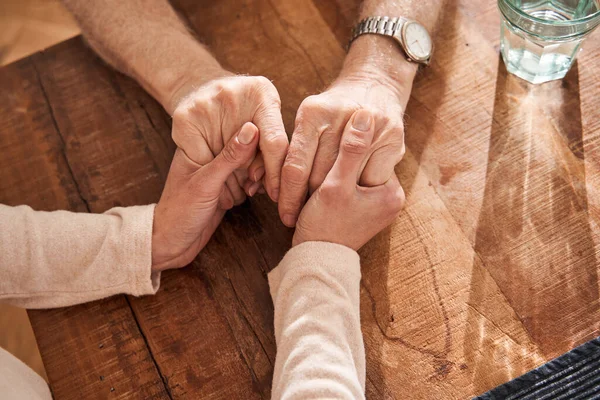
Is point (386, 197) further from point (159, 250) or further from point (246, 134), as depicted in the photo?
point (159, 250)

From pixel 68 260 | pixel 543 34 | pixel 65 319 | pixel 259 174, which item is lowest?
pixel 65 319

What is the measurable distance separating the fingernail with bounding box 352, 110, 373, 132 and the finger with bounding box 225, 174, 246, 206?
0.27m

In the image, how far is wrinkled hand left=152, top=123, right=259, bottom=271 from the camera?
3.71ft

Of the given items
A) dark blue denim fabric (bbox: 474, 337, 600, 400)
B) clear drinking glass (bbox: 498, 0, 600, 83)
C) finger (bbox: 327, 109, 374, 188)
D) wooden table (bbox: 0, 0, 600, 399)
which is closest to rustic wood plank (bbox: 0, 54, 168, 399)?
wooden table (bbox: 0, 0, 600, 399)

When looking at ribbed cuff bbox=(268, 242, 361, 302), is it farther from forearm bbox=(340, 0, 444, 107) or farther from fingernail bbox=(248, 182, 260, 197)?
forearm bbox=(340, 0, 444, 107)

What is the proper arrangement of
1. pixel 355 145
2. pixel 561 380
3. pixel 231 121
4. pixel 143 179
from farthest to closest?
pixel 143 179 < pixel 231 121 < pixel 355 145 < pixel 561 380

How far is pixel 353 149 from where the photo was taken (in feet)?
3.53

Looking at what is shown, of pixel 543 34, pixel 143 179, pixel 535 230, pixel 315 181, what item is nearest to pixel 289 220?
pixel 315 181

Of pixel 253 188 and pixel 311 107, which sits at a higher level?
pixel 311 107

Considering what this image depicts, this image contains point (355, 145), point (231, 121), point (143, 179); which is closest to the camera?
point (355, 145)

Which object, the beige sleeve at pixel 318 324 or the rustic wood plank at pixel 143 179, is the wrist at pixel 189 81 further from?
the beige sleeve at pixel 318 324

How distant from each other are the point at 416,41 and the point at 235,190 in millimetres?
483

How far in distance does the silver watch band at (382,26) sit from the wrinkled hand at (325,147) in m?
0.19

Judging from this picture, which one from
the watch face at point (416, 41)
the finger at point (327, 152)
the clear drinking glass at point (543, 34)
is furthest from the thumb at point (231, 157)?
the clear drinking glass at point (543, 34)
